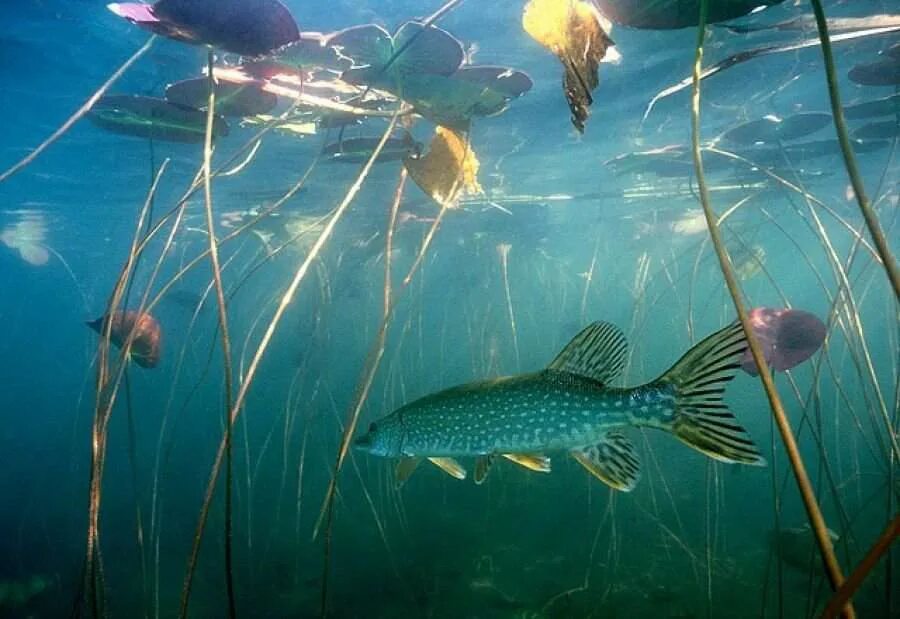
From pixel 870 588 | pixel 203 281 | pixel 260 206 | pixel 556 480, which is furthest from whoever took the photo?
pixel 203 281

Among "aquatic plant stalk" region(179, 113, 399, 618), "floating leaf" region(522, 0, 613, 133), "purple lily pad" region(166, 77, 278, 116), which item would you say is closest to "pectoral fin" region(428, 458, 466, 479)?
"aquatic plant stalk" region(179, 113, 399, 618)

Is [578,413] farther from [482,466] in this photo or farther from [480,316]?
[480,316]

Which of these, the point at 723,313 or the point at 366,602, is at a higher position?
the point at 723,313

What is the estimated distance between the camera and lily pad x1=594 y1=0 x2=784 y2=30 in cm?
327

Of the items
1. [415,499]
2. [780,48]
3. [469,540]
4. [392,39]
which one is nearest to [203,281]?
[415,499]

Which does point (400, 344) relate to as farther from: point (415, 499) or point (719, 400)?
point (415, 499)

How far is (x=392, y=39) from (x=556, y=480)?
50.8ft

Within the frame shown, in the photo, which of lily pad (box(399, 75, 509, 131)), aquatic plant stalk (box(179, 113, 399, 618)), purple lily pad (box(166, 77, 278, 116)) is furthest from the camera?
purple lily pad (box(166, 77, 278, 116))

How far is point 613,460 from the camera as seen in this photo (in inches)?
118

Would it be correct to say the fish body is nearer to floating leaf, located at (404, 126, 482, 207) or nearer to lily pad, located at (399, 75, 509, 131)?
floating leaf, located at (404, 126, 482, 207)

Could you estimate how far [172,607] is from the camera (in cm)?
939

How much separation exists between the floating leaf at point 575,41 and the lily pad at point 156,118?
4.91m

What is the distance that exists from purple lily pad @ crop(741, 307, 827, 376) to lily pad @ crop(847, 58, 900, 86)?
6.22 meters

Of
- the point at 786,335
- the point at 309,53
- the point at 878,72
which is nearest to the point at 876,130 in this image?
the point at 878,72
